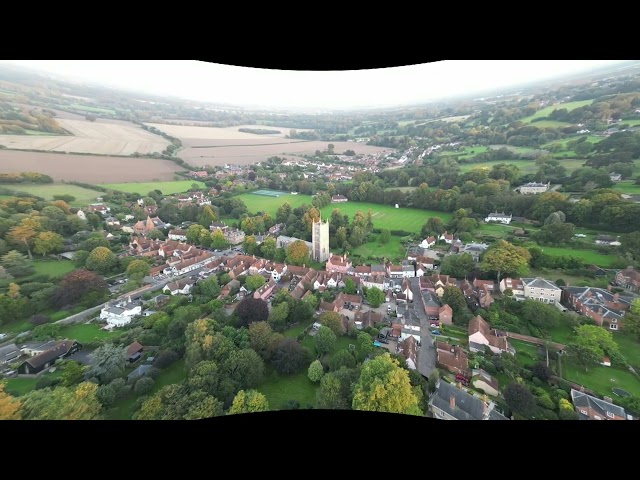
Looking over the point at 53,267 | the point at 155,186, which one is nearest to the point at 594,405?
the point at 53,267

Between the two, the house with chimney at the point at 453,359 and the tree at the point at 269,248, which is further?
the tree at the point at 269,248

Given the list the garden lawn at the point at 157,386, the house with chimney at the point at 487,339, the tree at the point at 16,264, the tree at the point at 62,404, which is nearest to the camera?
the tree at the point at 62,404

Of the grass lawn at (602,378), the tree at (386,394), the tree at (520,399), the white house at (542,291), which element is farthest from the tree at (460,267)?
the tree at (386,394)

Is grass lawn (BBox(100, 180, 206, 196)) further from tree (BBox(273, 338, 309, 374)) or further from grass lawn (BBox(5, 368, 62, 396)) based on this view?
tree (BBox(273, 338, 309, 374))

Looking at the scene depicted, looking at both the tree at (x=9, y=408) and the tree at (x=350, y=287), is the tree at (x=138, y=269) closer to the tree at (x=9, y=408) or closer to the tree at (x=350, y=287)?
the tree at (x=9, y=408)

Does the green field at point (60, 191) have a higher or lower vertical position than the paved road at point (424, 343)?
higher
